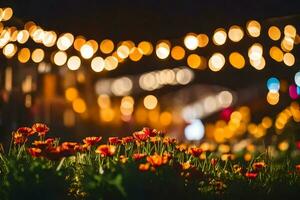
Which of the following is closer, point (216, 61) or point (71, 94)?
point (216, 61)

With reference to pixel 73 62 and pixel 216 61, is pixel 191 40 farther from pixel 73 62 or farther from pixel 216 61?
pixel 73 62

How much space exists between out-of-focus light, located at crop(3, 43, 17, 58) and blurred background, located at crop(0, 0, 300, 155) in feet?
0.07

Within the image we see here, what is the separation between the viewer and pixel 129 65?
45.8ft

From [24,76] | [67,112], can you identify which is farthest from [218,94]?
[24,76]

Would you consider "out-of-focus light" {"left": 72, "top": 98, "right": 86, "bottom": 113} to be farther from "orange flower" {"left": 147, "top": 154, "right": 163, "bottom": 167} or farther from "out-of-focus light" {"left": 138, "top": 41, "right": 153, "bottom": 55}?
"orange flower" {"left": 147, "top": 154, "right": 163, "bottom": 167}

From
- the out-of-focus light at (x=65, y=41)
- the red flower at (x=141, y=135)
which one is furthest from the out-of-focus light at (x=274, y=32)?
the red flower at (x=141, y=135)

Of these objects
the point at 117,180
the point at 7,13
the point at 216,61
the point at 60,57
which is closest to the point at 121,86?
the point at 216,61

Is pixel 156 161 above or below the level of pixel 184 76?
below

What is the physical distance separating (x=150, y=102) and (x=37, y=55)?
23.1 ft

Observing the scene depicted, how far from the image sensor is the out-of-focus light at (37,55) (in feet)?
35.5

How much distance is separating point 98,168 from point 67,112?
9.29 meters

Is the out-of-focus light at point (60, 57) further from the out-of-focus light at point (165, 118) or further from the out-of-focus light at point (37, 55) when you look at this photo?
the out-of-focus light at point (165, 118)

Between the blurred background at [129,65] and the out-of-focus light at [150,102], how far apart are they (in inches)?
2.3

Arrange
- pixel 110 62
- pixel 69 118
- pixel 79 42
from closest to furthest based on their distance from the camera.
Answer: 1. pixel 79 42
2. pixel 110 62
3. pixel 69 118
